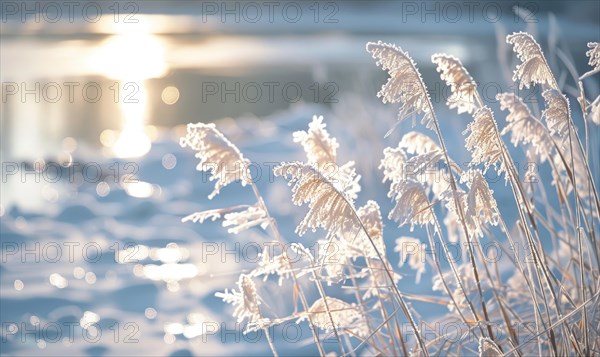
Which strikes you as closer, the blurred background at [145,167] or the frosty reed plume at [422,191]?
the frosty reed plume at [422,191]

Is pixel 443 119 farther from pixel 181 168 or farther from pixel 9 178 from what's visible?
pixel 9 178

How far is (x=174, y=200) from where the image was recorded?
848 cm

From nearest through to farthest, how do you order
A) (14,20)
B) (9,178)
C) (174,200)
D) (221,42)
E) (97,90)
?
(174,200)
(9,178)
(97,90)
(221,42)
(14,20)

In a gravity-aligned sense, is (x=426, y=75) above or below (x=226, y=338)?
above

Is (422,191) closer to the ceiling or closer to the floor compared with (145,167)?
closer to the floor

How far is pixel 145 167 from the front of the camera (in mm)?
9969

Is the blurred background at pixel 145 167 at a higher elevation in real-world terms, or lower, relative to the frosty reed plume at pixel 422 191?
higher

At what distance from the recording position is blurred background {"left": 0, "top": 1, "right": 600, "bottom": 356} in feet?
15.4

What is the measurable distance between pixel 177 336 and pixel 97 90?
47.9 feet

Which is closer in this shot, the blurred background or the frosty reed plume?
the frosty reed plume

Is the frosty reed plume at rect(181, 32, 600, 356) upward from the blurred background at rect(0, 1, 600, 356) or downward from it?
downward

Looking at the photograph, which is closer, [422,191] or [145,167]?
[422,191]

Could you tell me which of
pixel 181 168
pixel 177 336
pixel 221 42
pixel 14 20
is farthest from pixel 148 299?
pixel 14 20

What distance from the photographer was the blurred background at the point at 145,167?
15.4 feet
